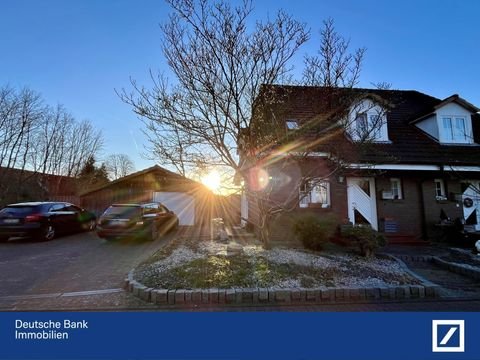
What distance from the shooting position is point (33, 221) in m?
9.97

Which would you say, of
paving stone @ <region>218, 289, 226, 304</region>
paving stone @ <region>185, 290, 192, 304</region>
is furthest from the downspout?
paving stone @ <region>185, 290, 192, 304</region>

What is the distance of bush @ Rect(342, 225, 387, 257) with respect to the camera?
265 inches

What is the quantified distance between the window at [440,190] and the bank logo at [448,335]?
8.80 meters

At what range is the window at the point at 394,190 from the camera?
10377 millimetres

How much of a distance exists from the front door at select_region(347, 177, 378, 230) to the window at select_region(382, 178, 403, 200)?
1.99 feet

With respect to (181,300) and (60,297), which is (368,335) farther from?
(60,297)

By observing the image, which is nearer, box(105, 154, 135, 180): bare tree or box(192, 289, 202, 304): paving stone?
box(192, 289, 202, 304): paving stone

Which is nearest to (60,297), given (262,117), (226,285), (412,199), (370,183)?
(226,285)

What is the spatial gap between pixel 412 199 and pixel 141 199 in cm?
1443

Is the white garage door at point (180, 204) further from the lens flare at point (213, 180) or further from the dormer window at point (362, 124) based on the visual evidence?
the dormer window at point (362, 124)

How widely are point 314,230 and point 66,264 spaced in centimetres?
670

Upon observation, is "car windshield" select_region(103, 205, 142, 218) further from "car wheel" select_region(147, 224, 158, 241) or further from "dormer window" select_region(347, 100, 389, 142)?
"dormer window" select_region(347, 100, 389, 142)

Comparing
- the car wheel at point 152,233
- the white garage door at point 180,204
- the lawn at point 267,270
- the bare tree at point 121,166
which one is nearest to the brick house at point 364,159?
the lawn at point 267,270

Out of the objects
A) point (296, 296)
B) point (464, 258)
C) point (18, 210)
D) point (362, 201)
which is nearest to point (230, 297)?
point (296, 296)
